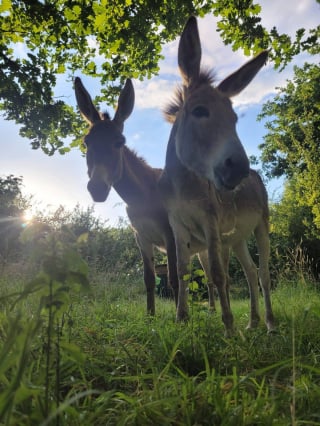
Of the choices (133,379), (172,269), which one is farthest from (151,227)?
(133,379)

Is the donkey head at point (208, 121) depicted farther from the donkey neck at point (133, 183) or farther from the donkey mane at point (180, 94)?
the donkey neck at point (133, 183)

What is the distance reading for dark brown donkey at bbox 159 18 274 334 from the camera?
290 centimetres

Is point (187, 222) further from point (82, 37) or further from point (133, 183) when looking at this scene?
point (82, 37)

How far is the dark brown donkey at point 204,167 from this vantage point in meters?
2.90

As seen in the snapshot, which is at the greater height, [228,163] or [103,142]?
[103,142]

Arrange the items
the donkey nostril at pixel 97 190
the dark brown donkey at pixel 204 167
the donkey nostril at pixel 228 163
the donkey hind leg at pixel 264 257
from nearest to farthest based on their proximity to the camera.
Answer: the donkey nostril at pixel 228 163 → the dark brown donkey at pixel 204 167 → the donkey nostril at pixel 97 190 → the donkey hind leg at pixel 264 257

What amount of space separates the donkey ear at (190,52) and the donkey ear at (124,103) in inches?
56.3

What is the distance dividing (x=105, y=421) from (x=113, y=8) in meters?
5.63

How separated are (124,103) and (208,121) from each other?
2.25 meters

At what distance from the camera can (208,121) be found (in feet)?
10.2

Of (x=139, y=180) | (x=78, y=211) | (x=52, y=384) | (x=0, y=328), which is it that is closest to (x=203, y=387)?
(x=52, y=384)

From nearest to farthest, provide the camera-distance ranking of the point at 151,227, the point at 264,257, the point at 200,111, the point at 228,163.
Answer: the point at 228,163 → the point at 200,111 → the point at 264,257 → the point at 151,227

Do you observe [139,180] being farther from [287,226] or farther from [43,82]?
[287,226]

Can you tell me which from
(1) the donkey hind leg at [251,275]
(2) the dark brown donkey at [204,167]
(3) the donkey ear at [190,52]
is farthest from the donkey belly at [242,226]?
(3) the donkey ear at [190,52]
